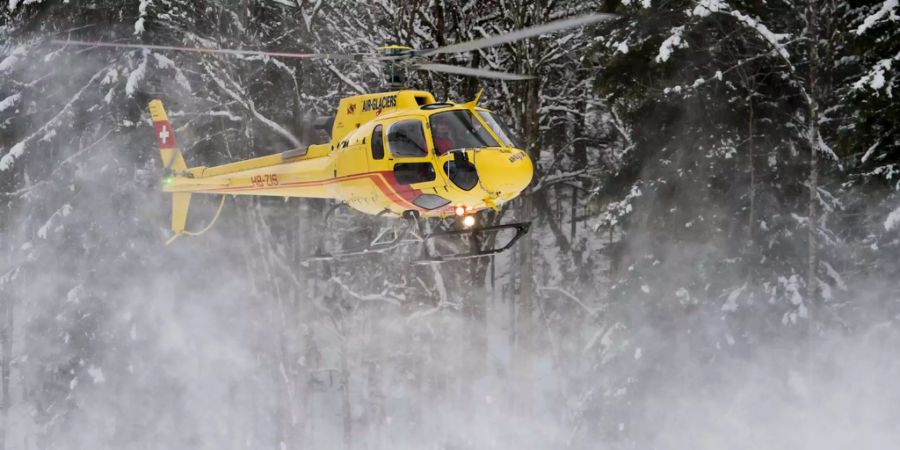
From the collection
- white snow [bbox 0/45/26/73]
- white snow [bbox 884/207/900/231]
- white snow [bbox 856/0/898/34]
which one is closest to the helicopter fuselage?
white snow [bbox 856/0/898/34]

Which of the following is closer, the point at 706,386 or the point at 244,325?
the point at 706,386

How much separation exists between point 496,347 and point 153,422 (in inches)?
425

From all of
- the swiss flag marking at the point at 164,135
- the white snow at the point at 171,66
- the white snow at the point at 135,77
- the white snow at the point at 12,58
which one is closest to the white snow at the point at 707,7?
the swiss flag marking at the point at 164,135

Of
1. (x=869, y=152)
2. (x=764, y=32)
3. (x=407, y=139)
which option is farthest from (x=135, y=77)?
(x=869, y=152)

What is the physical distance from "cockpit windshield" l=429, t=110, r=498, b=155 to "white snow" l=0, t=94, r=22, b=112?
48.6 ft

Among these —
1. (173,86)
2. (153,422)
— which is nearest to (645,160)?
(173,86)

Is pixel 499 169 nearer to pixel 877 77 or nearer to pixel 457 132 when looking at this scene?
pixel 457 132

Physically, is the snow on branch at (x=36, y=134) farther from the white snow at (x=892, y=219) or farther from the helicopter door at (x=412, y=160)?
the white snow at (x=892, y=219)

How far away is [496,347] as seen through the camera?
30156 mm

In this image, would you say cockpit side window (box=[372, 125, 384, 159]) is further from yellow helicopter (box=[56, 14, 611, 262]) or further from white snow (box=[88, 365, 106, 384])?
white snow (box=[88, 365, 106, 384])

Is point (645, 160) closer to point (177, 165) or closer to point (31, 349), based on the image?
point (177, 165)

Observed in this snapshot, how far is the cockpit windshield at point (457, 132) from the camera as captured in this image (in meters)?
10.6

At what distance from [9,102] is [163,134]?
8132mm

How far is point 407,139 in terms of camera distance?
11000mm
